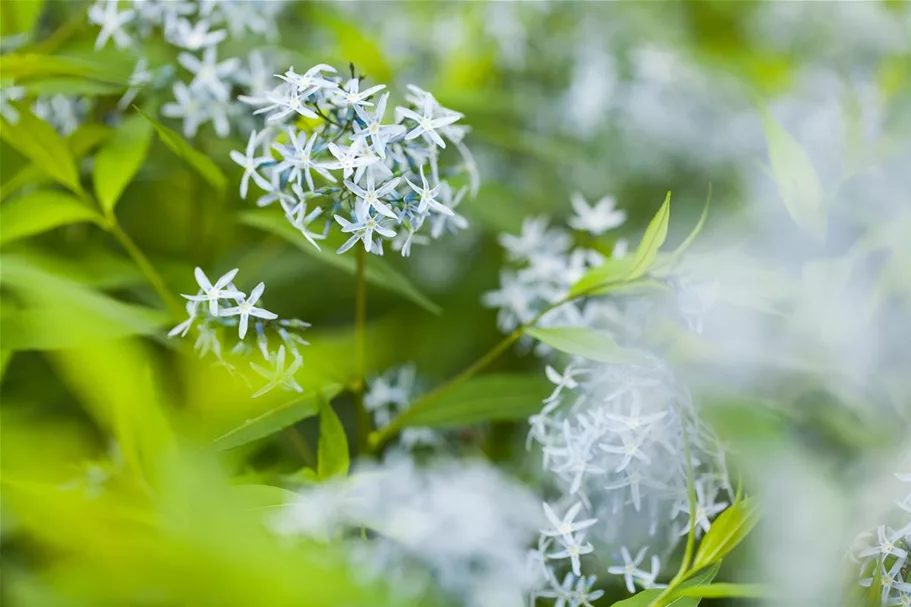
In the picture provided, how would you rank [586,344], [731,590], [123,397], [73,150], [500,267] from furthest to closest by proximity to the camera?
[500,267] < [73,150] < [586,344] < [731,590] < [123,397]

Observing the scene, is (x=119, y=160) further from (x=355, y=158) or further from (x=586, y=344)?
(x=586, y=344)

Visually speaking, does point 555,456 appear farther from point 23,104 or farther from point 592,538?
point 23,104

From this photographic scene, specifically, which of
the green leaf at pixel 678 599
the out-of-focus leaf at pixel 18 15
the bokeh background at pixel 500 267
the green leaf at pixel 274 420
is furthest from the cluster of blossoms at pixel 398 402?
Result: the out-of-focus leaf at pixel 18 15

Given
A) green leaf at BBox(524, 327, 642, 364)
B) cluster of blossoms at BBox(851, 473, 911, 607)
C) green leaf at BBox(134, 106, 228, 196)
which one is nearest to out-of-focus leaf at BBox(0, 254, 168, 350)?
green leaf at BBox(134, 106, 228, 196)

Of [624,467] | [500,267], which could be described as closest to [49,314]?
[624,467]

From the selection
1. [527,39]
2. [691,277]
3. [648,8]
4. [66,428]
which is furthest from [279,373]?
[648,8]

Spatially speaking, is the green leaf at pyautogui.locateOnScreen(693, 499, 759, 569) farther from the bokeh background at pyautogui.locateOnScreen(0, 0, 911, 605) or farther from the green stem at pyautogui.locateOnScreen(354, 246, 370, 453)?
the green stem at pyautogui.locateOnScreen(354, 246, 370, 453)
